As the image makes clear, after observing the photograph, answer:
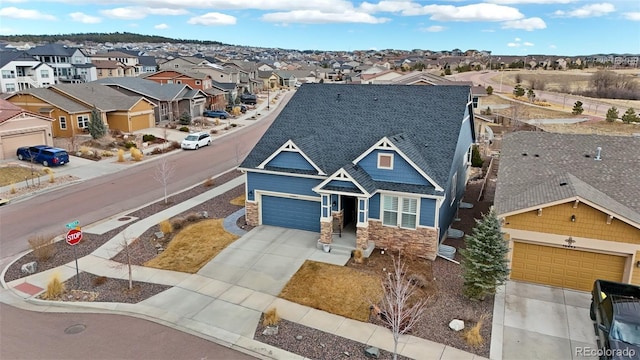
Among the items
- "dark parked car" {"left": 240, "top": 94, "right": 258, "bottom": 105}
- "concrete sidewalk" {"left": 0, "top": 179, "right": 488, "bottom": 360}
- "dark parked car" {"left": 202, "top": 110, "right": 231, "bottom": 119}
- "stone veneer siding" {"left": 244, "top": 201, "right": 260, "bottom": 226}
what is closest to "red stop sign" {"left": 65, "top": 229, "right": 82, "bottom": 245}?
"concrete sidewalk" {"left": 0, "top": 179, "right": 488, "bottom": 360}

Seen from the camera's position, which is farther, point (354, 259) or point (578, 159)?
point (578, 159)

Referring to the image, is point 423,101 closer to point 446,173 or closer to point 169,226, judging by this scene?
point 446,173

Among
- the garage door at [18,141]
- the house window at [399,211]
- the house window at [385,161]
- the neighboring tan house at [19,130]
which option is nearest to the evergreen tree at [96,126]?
the neighboring tan house at [19,130]

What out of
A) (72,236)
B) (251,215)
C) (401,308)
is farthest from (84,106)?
(401,308)

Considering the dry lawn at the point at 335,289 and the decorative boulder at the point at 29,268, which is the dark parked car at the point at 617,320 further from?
the decorative boulder at the point at 29,268

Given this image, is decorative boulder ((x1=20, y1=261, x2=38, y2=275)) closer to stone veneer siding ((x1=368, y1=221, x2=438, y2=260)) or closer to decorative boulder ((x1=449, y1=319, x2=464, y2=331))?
stone veneer siding ((x1=368, y1=221, x2=438, y2=260))

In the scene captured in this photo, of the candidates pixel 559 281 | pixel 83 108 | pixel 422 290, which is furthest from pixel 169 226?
pixel 83 108

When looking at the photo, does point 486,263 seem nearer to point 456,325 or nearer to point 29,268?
point 456,325
